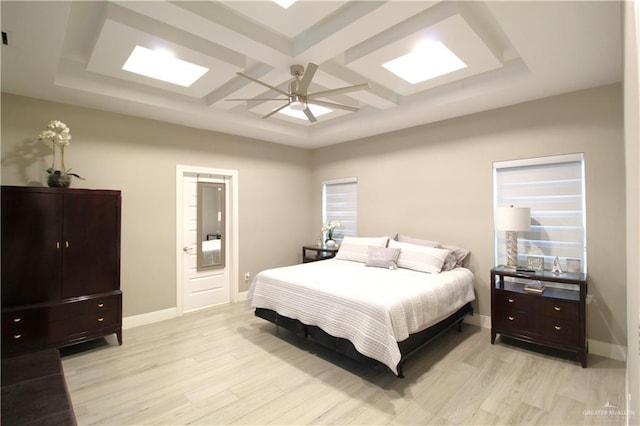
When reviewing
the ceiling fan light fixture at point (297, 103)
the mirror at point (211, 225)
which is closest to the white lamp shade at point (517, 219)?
the ceiling fan light fixture at point (297, 103)

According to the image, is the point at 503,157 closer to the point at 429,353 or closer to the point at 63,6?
the point at 429,353

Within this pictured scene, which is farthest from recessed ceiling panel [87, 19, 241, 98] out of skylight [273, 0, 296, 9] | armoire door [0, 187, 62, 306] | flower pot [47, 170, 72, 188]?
armoire door [0, 187, 62, 306]

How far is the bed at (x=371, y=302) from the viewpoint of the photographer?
243 centimetres

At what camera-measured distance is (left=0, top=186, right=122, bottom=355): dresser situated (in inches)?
108

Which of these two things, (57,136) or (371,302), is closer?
(371,302)

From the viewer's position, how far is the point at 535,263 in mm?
3189

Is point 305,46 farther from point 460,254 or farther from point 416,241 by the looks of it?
point 460,254

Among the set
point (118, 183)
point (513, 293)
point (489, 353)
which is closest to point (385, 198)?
point (513, 293)

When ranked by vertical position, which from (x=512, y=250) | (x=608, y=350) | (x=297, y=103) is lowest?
(x=608, y=350)

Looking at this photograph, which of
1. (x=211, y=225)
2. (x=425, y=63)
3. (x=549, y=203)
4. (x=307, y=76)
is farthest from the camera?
(x=211, y=225)

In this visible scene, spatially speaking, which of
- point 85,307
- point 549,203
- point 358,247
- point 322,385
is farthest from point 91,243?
point 549,203

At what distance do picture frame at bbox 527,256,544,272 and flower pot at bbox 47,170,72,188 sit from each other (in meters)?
4.96

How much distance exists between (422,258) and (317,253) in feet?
7.23

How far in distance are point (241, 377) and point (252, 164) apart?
3.38 meters
